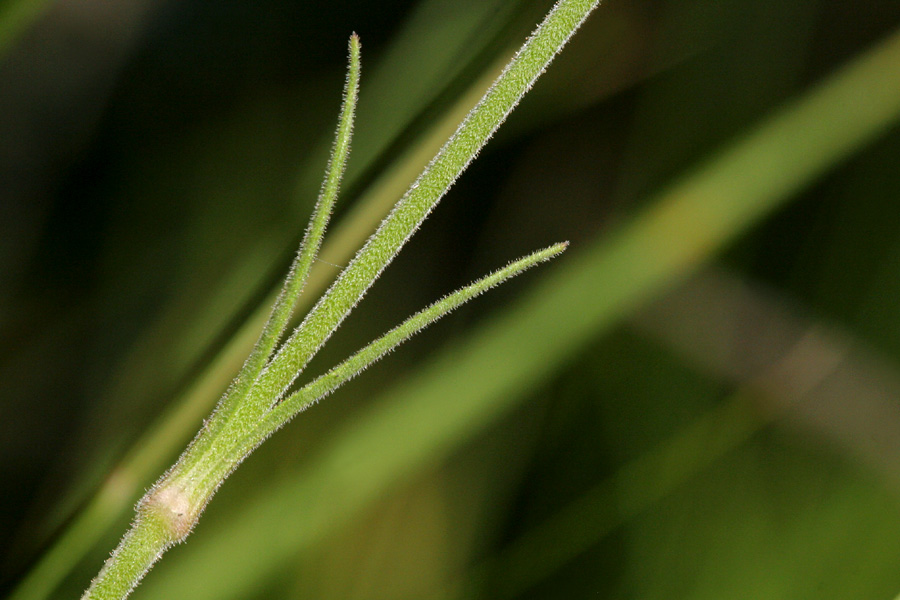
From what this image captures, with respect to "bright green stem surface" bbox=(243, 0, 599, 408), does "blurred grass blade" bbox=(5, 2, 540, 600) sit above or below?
below

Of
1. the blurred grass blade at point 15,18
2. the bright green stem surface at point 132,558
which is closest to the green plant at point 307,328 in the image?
the bright green stem surface at point 132,558

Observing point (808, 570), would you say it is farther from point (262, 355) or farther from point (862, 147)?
point (262, 355)

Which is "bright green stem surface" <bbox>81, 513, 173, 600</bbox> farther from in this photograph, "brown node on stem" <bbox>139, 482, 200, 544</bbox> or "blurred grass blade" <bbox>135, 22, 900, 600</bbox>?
"blurred grass blade" <bbox>135, 22, 900, 600</bbox>

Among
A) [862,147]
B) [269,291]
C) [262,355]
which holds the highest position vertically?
[862,147]

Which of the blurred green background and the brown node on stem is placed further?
the blurred green background

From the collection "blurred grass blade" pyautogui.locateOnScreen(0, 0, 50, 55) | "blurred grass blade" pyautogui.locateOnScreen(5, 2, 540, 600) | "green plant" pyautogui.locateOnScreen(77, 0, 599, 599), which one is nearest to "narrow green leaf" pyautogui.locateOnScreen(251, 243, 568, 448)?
"green plant" pyautogui.locateOnScreen(77, 0, 599, 599)

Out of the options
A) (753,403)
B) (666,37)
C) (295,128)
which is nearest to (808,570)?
(753,403)

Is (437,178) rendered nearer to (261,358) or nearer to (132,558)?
(261,358)

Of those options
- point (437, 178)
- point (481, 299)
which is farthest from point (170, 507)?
point (481, 299)
